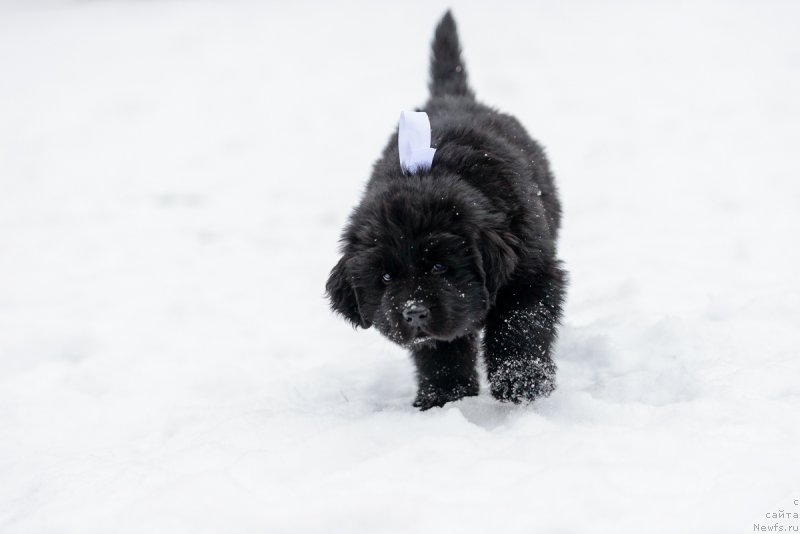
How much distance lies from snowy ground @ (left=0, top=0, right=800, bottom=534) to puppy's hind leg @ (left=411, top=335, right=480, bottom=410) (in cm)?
12

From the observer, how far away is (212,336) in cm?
436

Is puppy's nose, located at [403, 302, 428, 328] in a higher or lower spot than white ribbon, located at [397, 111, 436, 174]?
lower

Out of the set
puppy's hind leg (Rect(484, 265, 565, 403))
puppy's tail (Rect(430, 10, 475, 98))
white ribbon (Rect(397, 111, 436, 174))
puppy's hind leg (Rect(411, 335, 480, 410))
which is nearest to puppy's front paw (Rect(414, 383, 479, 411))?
puppy's hind leg (Rect(411, 335, 480, 410))

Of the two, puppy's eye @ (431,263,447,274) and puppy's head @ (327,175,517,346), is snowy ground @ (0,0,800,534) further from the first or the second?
Result: puppy's eye @ (431,263,447,274)

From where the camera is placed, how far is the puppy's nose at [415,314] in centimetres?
262

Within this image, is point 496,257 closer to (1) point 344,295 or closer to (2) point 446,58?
(1) point 344,295

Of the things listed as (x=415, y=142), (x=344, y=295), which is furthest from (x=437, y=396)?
(x=415, y=142)

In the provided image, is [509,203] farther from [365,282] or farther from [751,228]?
[751,228]

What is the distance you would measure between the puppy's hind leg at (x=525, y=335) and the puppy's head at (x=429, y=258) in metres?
0.12

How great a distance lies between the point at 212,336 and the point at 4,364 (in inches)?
40.9

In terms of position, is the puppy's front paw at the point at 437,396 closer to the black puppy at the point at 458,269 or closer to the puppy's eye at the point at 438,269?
the black puppy at the point at 458,269

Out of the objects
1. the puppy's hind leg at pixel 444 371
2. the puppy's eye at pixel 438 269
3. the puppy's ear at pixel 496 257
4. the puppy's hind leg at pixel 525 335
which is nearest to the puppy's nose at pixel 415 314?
the puppy's eye at pixel 438 269

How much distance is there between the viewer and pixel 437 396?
3158mm

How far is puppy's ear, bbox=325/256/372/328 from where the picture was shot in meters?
2.92
